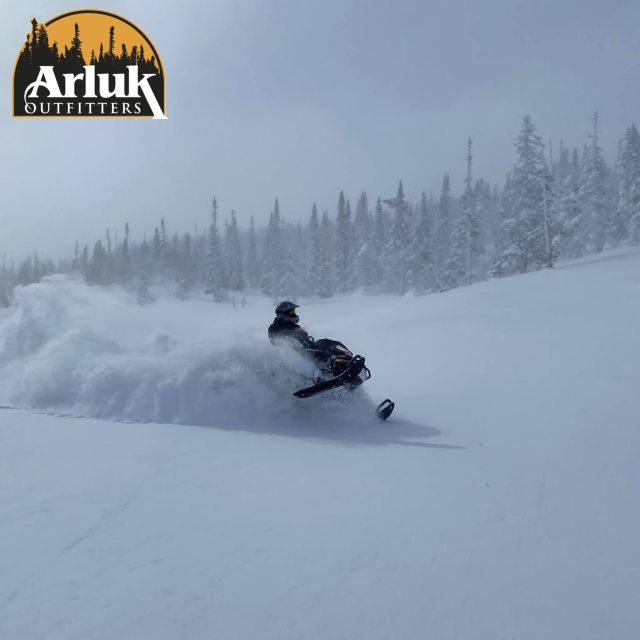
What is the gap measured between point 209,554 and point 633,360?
1004cm

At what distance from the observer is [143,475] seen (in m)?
4.63

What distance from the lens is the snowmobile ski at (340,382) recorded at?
685 centimetres

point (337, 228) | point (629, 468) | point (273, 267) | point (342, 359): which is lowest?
point (629, 468)

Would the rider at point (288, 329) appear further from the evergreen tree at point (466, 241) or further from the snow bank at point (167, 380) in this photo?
the evergreen tree at point (466, 241)

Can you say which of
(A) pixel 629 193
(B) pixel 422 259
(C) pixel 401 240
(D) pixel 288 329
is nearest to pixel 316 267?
(C) pixel 401 240

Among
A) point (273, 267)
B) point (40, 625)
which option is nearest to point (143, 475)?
point (40, 625)

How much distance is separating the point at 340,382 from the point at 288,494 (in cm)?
290

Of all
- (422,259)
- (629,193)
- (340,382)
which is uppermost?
(629,193)

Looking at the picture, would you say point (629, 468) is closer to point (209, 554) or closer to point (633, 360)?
point (209, 554)

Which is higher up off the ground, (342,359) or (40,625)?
(342,359)

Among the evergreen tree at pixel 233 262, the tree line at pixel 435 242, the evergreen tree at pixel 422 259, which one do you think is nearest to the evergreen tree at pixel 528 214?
the tree line at pixel 435 242

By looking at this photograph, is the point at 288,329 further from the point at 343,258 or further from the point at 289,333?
the point at 343,258

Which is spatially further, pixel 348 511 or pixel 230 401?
pixel 230 401

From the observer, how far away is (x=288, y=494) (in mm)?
4211
